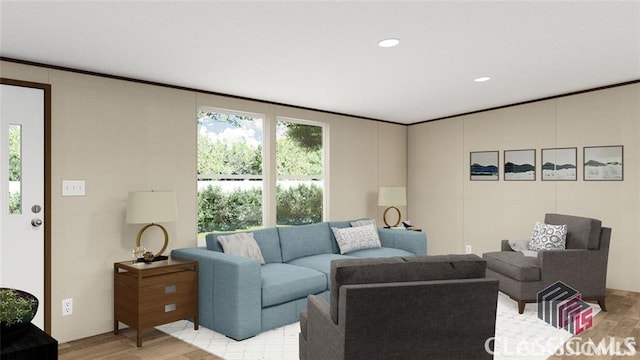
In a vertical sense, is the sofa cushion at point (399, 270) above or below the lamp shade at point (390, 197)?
below

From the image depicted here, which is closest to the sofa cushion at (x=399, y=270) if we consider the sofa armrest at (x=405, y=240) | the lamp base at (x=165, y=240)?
the lamp base at (x=165, y=240)

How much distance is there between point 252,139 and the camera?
17.3ft

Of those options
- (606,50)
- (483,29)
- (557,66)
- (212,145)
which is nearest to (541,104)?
(557,66)

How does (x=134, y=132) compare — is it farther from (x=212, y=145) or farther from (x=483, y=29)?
(x=483, y=29)

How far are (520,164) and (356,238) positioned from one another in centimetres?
244

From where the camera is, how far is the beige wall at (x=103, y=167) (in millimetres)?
3660

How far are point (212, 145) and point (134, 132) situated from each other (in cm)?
95

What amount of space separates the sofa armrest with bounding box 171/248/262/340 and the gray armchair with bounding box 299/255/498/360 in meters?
1.36

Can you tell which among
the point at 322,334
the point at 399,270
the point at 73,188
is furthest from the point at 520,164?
the point at 73,188

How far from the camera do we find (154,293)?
365 centimetres

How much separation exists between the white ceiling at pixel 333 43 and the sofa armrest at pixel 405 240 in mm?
1746

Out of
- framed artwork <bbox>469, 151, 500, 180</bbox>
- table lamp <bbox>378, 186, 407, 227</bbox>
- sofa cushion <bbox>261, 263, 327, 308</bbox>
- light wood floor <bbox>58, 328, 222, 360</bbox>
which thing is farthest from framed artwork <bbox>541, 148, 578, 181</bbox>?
light wood floor <bbox>58, 328, 222, 360</bbox>

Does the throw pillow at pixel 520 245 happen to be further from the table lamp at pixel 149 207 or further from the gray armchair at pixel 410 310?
the table lamp at pixel 149 207

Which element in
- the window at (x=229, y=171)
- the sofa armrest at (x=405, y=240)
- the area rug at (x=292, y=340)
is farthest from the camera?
the sofa armrest at (x=405, y=240)
